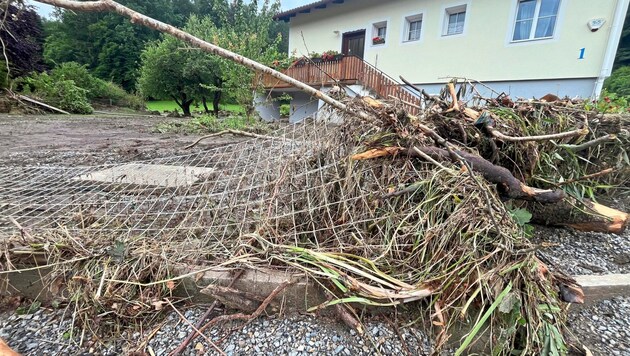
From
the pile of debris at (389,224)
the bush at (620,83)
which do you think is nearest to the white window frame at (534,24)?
the bush at (620,83)

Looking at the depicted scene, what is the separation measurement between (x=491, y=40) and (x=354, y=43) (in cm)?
527

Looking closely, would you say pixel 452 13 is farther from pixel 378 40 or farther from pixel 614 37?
pixel 614 37

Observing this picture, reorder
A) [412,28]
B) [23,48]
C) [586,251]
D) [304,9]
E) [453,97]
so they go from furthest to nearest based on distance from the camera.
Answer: [23,48], [304,9], [412,28], [586,251], [453,97]

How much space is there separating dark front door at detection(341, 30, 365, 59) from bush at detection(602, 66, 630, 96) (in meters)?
8.89

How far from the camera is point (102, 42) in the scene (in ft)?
92.5

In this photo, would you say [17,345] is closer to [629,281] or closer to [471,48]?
[629,281]

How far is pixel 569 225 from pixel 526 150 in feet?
2.99

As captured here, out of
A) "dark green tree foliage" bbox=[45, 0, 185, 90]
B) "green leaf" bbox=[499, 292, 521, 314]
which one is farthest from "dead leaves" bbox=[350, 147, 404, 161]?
"dark green tree foliage" bbox=[45, 0, 185, 90]

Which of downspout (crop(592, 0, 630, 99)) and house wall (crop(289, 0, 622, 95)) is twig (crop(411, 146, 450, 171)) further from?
downspout (crop(592, 0, 630, 99))

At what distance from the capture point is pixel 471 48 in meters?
8.42

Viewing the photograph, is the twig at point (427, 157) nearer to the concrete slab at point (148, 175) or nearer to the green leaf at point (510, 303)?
the green leaf at point (510, 303)

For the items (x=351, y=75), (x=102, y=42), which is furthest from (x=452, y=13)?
(x=102, y=42)

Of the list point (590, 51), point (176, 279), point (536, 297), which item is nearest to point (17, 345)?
point (176, 279)

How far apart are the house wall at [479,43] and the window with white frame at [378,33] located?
0.16 meters
